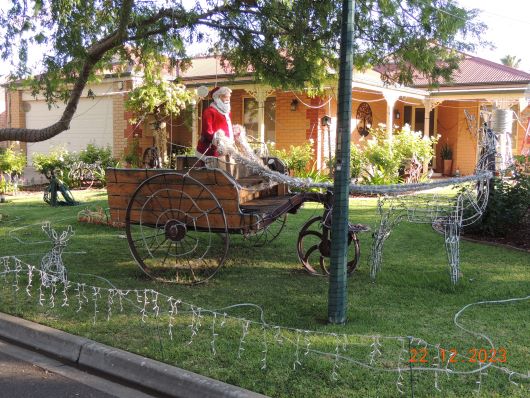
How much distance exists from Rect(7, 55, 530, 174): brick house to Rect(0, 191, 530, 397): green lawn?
9.85 m

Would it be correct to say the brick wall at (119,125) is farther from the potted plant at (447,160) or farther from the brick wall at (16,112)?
the potted plant at (447,160)

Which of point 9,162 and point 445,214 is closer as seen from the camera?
point 445,214

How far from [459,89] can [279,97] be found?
6345 mm

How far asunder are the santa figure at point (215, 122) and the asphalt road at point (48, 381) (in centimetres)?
308

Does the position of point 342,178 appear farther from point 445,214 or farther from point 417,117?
point 417,117

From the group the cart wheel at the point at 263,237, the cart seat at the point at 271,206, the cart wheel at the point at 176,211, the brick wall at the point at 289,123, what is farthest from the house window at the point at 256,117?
the cart wheel at the point at 176,211

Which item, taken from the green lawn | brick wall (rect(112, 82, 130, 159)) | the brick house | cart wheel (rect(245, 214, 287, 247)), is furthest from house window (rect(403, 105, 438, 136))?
the green lawn

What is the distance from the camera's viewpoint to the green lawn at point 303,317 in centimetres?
396

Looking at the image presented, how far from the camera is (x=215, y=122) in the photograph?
278 inches

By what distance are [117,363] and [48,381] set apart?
0.51m

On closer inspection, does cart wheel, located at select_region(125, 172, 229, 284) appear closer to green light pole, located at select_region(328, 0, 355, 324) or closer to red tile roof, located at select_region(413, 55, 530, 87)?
green light pole, located at select_region(328, 0, 355, 324)

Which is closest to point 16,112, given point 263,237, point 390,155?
point 390,155

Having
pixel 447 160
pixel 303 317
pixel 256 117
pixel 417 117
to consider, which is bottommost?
pixel 303 317

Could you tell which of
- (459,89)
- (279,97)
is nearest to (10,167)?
(279,97)
